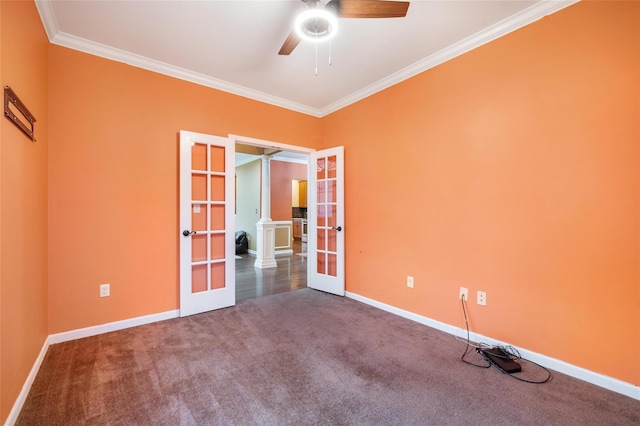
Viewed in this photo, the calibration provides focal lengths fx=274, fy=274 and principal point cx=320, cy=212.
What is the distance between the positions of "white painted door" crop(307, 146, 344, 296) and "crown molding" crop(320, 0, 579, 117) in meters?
0.95

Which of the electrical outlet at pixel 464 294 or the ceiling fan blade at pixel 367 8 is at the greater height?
the ceiling fan blade at pixel 367 8

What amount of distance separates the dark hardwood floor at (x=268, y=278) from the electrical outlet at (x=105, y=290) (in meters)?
1.40

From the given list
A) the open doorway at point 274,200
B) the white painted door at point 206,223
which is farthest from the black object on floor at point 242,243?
the white painted door at point 206,223

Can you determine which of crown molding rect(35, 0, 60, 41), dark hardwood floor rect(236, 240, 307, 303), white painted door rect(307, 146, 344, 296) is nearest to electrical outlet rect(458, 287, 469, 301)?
white painted door rect(307, 146, 344, 296)

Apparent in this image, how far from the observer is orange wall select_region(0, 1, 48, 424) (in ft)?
4.89

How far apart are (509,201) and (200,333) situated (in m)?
3.08

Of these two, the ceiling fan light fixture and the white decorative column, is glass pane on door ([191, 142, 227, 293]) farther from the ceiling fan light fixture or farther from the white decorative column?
Answer: the white decorative column

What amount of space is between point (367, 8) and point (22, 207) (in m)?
2.57

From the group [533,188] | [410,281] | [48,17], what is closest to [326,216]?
[410,281]

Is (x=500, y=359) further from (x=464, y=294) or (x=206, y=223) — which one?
(x=206, y=223)

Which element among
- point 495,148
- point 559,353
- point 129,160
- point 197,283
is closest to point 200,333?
point 197,283

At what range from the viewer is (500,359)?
2166 millimetres

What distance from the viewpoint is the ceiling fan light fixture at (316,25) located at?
5.65 feet

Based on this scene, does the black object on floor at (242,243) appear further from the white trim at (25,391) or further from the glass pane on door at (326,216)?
the white trim at (25,391)
